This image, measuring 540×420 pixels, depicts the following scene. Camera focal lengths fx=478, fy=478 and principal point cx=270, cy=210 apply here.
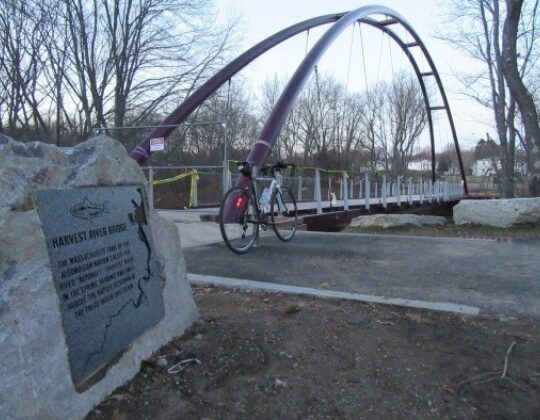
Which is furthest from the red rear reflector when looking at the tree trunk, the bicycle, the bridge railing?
the tree trunk

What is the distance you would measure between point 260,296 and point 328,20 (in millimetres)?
17133

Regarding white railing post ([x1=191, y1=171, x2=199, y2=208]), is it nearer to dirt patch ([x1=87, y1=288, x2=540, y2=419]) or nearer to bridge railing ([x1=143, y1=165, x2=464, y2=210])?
bridge railing ([x1=143, y1=165, x2=464, y2=210])

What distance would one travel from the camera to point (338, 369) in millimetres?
2482

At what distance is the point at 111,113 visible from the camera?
18.9m

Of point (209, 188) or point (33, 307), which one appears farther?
point (209, 188)

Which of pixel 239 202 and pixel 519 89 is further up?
pixel 519 89

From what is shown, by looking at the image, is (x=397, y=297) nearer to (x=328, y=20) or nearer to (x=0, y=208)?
(x=0, y=208)

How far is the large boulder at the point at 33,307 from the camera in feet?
5.64

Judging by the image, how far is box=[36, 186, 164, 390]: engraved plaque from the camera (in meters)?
1.99

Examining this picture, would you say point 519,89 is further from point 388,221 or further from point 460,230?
point 388,221

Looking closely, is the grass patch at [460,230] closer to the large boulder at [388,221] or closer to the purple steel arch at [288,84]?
the large boulder at [388,221]

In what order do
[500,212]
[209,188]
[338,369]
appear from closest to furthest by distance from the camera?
[338,369] → [500,212] → [209,188]

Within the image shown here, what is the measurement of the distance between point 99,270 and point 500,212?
408 inches

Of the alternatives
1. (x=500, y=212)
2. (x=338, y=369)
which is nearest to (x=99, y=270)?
(x=338, y=369)
